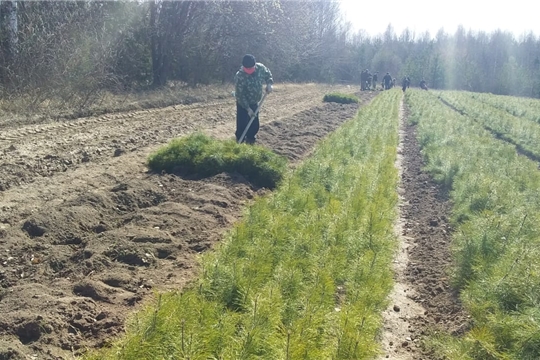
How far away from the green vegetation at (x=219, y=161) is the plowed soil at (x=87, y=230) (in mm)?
285

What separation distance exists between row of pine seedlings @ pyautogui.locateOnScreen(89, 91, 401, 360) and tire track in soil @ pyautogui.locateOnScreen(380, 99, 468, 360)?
0.28 meters

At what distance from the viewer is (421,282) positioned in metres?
5.70

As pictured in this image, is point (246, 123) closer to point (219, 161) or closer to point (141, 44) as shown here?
point (219, 161)

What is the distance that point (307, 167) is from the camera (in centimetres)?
880

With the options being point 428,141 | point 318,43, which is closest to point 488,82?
point 318,43

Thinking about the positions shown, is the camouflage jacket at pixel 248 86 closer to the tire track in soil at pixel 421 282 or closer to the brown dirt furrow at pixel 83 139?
the brown dirt furrow at pixel 83 139

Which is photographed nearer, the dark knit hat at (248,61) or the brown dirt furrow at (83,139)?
the brown dirt furrow at (83,139)

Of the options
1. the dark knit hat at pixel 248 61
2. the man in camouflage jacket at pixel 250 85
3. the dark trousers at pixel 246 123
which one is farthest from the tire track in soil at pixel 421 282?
the dark knit hat at pixel 248 61

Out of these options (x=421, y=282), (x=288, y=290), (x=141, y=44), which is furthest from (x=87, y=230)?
(x=141, y=44)

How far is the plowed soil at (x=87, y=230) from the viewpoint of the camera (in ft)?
12.4

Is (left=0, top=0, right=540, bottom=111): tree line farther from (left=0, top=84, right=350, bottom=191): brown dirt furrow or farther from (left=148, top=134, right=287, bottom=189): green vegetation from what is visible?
(left=148, top=134, right=287, bottom=189): green vegetation

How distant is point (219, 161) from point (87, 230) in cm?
314

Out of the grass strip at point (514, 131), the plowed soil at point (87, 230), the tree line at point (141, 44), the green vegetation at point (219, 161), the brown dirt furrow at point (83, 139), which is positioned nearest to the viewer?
the plowed soil at point (87, 230)

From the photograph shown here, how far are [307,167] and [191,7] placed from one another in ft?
60.4
